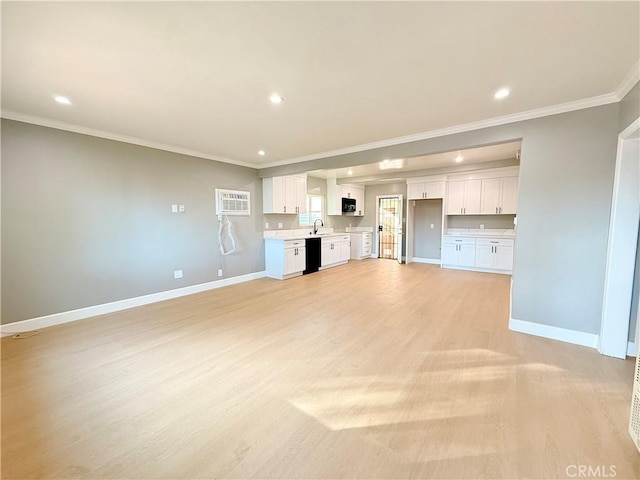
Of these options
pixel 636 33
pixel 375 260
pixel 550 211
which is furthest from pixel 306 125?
pixel 375 260

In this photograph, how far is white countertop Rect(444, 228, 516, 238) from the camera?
243 inches

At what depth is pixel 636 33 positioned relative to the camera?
1.66 m

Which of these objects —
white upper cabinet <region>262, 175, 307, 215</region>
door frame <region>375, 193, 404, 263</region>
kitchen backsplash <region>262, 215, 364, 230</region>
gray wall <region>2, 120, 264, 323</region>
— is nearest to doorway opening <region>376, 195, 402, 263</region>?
door frame <region>375, 193, 404, 263</region>

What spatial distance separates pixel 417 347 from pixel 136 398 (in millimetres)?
2545

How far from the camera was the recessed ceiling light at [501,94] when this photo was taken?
2408 millimetres

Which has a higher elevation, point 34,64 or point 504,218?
point 34,64

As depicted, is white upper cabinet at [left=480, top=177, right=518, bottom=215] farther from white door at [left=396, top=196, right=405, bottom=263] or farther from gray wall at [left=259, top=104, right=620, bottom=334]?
gray wall at [left=259, top=104, right=620, bottom=334]

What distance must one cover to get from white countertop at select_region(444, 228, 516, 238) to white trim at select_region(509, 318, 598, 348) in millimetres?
3622

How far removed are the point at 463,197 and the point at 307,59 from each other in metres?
5.91

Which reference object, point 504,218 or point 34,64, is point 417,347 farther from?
point 504,218

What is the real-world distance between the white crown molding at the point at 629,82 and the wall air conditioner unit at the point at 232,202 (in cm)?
545

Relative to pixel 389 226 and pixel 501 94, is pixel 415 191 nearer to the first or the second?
pixel 389 226

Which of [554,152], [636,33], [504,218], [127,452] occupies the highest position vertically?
[636,33]

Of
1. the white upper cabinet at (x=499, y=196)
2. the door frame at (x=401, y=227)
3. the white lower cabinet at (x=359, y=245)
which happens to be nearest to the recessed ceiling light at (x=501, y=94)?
the white upper cabinet at (x=499, y=196)
